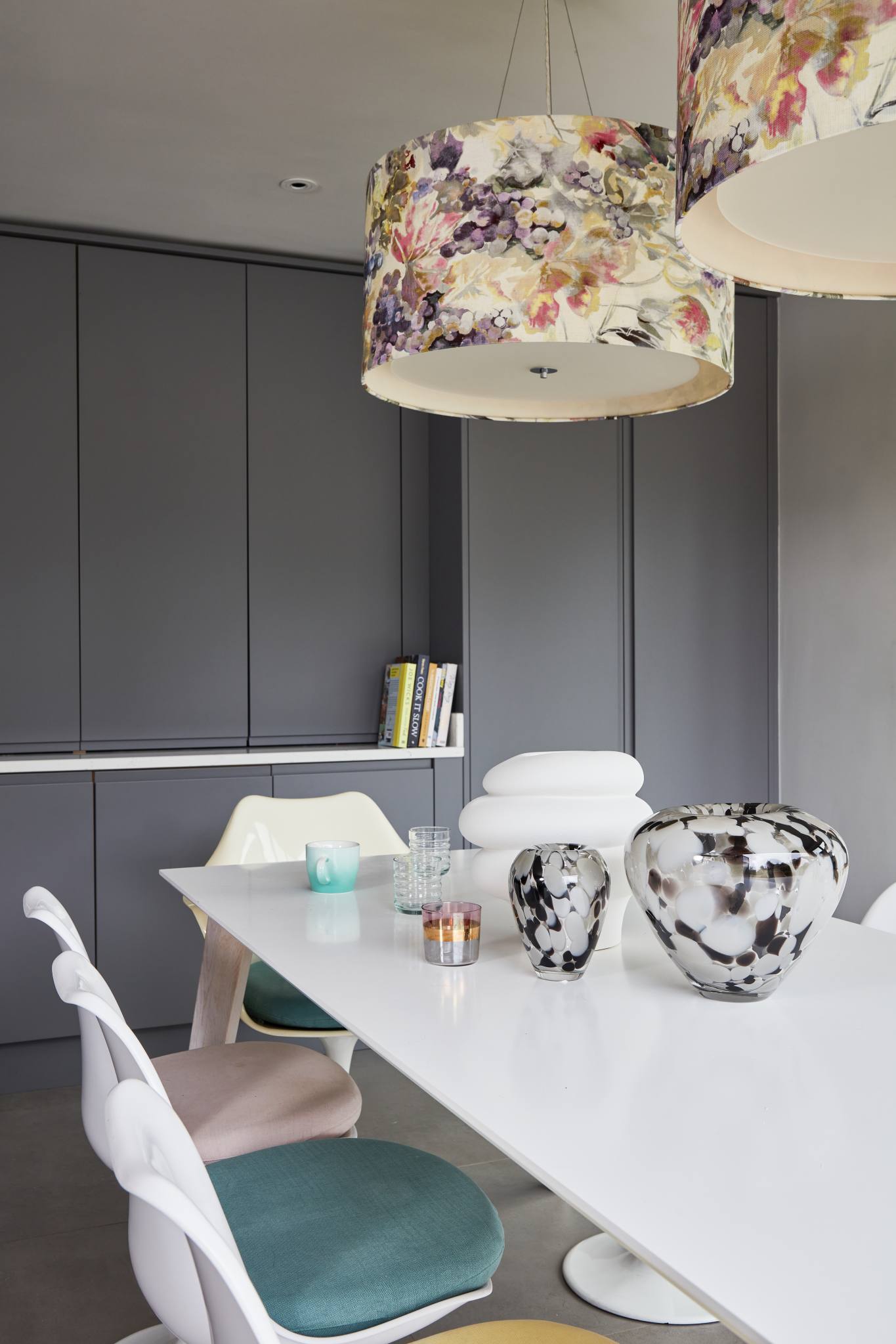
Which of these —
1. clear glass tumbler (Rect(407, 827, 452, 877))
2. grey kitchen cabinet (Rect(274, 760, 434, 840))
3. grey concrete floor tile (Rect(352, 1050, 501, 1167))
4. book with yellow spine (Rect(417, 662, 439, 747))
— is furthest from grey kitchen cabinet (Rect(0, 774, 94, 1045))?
clear glass tumbler (Rect(407, 827, 452, 877))

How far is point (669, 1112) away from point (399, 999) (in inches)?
17.6

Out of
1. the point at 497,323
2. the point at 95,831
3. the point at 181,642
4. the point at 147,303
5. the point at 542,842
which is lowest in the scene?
the point at 95,831

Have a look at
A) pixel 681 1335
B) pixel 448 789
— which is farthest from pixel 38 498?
pixel 681 1335

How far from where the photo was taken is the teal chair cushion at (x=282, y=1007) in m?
2.41

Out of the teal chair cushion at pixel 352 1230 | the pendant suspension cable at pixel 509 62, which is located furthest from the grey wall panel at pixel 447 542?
the teal chair cushion at pixel 352 1230

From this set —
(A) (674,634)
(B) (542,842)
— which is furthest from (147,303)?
(B) (542,842)

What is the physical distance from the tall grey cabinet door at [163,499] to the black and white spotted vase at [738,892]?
8.51ft

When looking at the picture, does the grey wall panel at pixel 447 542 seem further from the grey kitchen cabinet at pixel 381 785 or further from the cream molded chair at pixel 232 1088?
the cream molded chair at pixel 232 1088

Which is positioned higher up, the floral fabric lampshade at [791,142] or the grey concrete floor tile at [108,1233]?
the floral fabric lampshade at [791,142]

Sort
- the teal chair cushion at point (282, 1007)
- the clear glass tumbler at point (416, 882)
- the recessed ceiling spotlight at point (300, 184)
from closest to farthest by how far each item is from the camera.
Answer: the clear glass tumbler at point (416, 882) < the teal chair cushion at point (282, 1007) < the recessed ceiling spotlight at point (300, 184)

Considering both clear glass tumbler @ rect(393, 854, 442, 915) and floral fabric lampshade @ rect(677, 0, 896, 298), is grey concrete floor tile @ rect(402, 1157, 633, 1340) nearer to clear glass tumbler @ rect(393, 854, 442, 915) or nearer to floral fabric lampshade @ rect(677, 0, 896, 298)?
clear glass tumbler @ rect(393, 854, 442, 915)

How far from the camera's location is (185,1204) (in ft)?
2.57

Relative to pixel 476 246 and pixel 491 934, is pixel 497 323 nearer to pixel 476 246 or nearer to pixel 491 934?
pixel 476 246

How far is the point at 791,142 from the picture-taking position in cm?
102
